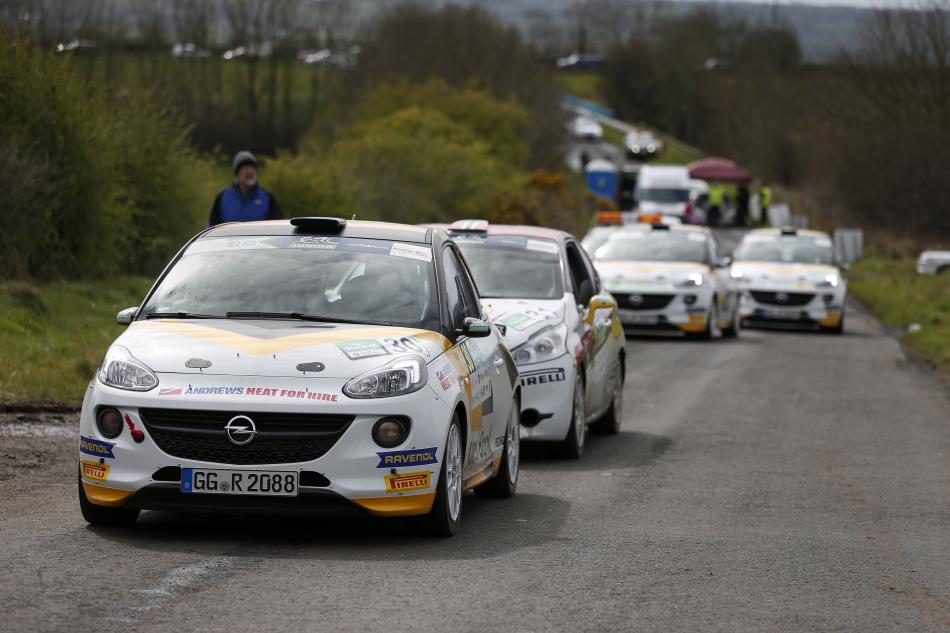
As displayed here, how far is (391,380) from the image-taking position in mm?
8047

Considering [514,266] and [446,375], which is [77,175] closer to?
[514,266]

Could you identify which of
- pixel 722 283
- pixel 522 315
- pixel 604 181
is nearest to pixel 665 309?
pixel 722 283

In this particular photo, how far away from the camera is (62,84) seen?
878 inches

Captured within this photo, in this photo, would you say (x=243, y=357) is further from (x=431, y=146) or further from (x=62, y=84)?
(x=431, y=146)

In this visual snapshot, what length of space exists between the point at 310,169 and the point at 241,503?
29212 millimetres

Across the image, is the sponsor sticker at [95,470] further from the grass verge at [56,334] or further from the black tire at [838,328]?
the black tire at [838,328]

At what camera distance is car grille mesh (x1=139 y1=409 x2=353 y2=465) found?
25.6 ft

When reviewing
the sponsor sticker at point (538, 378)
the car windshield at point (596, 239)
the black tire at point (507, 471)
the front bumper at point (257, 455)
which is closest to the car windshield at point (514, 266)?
the sponsor sticker at point (538, 378)

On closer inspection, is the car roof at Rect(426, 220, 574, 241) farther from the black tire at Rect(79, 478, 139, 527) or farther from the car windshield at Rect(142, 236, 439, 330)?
the black tire at Rect(79, 478, 139, 527)

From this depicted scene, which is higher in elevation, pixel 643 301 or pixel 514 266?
pixel 514 266

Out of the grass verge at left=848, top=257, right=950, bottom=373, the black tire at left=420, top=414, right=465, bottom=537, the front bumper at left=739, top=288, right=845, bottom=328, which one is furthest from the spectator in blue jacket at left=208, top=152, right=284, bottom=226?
the front bumper at left=739, top=288, right=845, bottom=328

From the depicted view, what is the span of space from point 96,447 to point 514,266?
6315 mm

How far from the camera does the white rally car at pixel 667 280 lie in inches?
1021

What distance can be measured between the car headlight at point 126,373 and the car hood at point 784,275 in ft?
74.1
